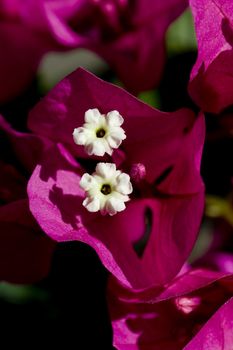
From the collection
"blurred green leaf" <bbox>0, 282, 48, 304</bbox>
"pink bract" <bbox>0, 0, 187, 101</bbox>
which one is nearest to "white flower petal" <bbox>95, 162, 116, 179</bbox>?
"pink bract" <bbox>0, 0, 187, 101</bbox>

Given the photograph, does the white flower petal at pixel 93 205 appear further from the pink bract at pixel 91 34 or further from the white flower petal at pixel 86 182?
the pink bract at pixel 91 34

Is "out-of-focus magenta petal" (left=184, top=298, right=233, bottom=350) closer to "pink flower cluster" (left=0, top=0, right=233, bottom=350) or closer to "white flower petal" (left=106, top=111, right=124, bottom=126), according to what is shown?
"pink flower cluster" (left=0, top=0, right=233, bottom=350)

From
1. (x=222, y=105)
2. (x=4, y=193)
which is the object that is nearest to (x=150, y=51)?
(x=222, y=105)

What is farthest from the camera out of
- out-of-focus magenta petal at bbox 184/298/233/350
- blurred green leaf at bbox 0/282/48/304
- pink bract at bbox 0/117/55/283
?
blurred green leaf at bbox 0/282/48/304

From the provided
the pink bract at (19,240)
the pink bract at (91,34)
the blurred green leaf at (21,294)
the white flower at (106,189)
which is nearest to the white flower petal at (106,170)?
the white flower at (106,189)

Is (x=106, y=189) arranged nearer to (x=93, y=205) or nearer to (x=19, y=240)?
(x=93, y=205)

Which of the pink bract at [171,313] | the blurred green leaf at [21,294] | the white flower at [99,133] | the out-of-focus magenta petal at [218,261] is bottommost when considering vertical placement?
the blurred green leaf at [21,294]

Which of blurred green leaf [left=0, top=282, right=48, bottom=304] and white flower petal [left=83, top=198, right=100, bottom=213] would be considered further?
blurred green leaf [left=0, top=282, right=48, bottom=304]
